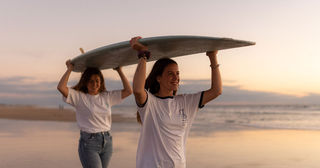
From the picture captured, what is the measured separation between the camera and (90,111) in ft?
13.8

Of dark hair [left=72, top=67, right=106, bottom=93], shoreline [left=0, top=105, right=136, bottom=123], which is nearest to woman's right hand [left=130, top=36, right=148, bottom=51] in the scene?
dark hair [left=72, top=67, right=106, bottom=93]

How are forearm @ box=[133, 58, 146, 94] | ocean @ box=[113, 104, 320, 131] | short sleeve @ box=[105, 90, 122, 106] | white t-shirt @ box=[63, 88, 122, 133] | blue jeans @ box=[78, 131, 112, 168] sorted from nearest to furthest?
1. forearm @ box=[133, 58, 146, 94]
2. blue jeans @ box=[78, 131, 112, 168]
3. white t-shirt @ box=[63, 88, 122, 133]
4. short sleeve @ box=[105, 90, 122, 106]
5. ocean @ box=[113, 104, 320, 131]

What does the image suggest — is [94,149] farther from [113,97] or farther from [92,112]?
[113,97]

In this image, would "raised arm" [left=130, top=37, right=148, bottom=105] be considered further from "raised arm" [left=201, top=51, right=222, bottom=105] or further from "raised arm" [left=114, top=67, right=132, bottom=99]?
"raised arm" [left=114, top=67, right=132, bottom=99]

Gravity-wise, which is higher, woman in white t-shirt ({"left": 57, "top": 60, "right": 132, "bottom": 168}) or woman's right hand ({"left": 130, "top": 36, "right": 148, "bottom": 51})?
woman's right hand ({"left": 130, "top": 36, "right": 148, "bottom": 51})

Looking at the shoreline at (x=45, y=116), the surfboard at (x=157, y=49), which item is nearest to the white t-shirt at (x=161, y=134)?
the surfboard at (x=157, y=49)

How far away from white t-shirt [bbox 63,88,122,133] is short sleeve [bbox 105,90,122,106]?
→ 12 centimetres

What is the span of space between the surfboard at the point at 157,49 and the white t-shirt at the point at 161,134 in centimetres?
52

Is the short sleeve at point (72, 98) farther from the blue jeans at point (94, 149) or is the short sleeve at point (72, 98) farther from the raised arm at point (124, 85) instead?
the raised arm at point (124, 85)

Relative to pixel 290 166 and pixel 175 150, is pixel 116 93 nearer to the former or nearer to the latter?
pixel 175 150

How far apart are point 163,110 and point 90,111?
1.79 metres

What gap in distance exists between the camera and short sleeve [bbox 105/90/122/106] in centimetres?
457

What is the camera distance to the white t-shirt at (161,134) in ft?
8.40

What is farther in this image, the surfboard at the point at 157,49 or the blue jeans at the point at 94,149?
the blue jeans at the point at 94,149
